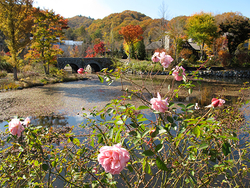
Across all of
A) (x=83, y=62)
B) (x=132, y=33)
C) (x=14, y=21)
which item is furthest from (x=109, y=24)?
(x=14, y=21)

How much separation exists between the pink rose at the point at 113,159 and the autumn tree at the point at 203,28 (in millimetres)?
19830

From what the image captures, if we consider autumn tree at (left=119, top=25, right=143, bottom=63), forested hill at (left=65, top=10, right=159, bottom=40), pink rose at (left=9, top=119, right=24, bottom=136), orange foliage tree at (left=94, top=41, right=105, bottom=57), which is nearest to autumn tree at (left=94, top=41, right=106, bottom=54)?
orange foliage tree at (left=94, top=41, right=105, bottom=57)

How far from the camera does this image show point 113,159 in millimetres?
579

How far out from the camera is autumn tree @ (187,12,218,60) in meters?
17.9

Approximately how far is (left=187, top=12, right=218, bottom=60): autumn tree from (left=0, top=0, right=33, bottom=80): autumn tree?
50.4ft

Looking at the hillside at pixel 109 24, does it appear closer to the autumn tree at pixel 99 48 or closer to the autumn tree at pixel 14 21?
the autumn tree at pixel 99 48

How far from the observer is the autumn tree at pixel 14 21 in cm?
912

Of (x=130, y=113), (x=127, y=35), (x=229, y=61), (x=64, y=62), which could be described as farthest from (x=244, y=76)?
(x=130, y=113)

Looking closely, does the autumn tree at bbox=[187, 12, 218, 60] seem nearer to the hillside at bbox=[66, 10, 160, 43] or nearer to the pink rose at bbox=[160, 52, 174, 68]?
the hillside at bbox=[66, 10, 160, 43]

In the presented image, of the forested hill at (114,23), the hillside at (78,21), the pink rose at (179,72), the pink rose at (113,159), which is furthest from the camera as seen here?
the hillside at (78,21)

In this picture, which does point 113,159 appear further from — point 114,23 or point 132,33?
point 114,23

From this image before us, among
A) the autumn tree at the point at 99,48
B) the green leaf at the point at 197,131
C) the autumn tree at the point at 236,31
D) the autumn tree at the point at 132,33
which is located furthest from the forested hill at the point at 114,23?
the green leaf at the point at 197,131

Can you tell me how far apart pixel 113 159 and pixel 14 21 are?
37.9 feet

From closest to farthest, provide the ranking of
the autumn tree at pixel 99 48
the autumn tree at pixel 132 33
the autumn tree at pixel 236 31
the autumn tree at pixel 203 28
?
the autumn tree at pixel 236 31, the autumn tree at pixel 203 28, the autumn tree at pixel 132 33, the autumn tree at pixel 99 48
